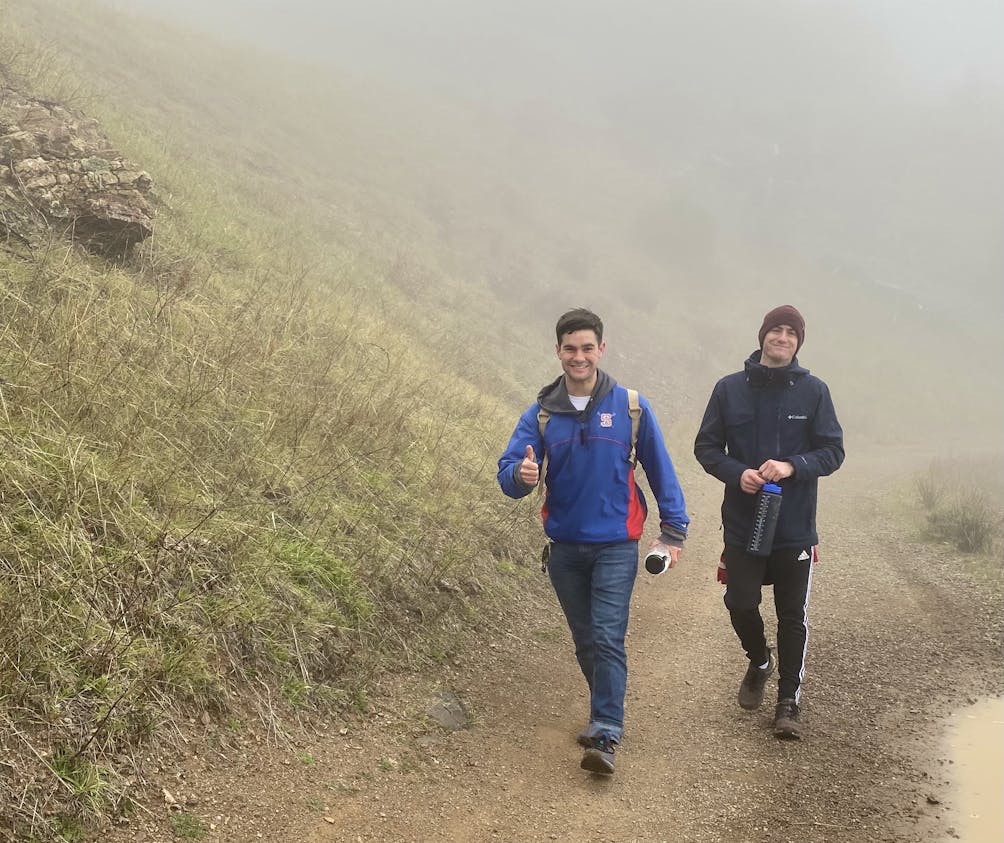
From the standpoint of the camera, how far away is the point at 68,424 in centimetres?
402

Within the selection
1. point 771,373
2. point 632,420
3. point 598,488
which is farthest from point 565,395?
point 771,373

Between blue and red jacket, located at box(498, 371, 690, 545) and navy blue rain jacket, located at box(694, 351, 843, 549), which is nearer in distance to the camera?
blue and red jacket, located at box(498, 371, 690, 545)

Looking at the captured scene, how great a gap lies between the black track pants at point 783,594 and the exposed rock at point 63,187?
215 inches

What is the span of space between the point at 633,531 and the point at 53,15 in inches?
916

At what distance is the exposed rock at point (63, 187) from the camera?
6371 millimetres

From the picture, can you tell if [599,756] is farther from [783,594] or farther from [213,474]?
[213,474]

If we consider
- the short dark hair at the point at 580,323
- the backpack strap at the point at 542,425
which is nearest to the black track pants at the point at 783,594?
the backpack strap at the point at 542,425

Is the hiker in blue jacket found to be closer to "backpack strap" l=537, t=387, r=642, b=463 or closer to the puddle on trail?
"backpack strap" l=537, t=387, r=642, b=463

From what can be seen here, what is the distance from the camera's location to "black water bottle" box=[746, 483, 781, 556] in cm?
429

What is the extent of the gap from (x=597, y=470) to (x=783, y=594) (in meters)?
1.47

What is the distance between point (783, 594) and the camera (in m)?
4.52

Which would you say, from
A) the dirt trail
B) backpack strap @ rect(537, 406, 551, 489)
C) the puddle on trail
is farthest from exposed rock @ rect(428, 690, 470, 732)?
the puddle on trail

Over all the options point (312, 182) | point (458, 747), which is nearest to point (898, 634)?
point (458, 747)

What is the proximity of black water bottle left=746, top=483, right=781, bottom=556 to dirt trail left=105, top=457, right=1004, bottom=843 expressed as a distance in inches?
43.1
